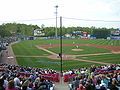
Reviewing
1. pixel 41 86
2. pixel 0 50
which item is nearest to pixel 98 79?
pixel 41 86

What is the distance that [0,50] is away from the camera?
5288cm

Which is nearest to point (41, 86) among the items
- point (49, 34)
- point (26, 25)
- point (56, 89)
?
point (56, 89)

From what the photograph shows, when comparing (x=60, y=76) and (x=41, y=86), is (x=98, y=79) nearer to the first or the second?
(x=41, y=86)

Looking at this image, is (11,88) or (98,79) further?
(98,79)

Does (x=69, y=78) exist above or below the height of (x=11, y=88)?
below

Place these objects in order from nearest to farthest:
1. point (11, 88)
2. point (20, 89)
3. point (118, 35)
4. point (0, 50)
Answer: point (11, 88), point (20, 89), point (0, 50), point (118, 35)

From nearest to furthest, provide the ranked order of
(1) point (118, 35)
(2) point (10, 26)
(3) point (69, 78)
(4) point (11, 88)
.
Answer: (4) point (11, 88) < (3) point (69, 78) < (1) point (118, 35) < (2) point (10, 26)

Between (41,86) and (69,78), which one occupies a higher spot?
(41,86)

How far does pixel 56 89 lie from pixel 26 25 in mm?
153507

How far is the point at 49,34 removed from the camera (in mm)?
144625

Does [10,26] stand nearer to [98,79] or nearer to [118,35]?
[118,35]

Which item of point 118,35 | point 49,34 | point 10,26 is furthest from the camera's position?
point 10,26

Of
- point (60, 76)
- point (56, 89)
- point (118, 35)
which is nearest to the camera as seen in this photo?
point (56, 89)

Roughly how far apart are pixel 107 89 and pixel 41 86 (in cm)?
331
